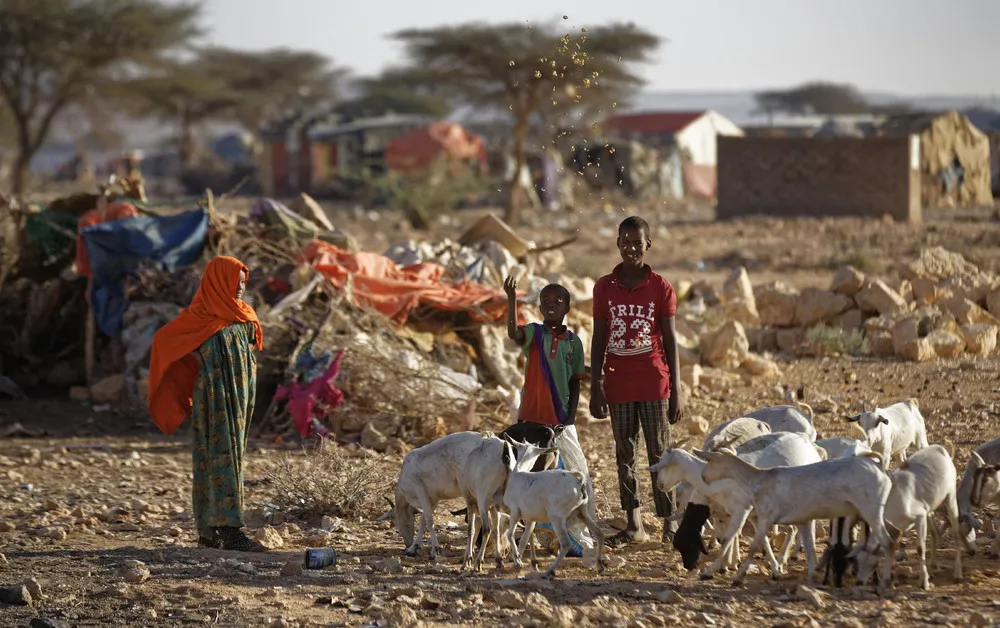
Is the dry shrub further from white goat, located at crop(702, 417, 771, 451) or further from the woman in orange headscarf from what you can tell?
white goat, located at crop(702, 417, 771, 451)

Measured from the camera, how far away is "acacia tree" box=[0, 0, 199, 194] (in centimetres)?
2833

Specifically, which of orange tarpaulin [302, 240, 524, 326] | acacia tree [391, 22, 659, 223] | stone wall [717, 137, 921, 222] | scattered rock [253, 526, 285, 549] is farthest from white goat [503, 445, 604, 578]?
acacia tree [391, 22, 659, 223]

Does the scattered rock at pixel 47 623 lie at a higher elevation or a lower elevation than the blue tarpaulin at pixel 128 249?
lower

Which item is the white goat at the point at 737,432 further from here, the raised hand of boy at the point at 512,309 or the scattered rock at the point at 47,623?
the scattered rock at the point at 47,623

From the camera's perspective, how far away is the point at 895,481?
180 inches

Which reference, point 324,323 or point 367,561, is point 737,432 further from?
point 324,323

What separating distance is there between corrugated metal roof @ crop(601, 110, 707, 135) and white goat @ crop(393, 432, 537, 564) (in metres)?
32.8

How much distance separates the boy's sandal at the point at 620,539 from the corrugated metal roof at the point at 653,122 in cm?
3256

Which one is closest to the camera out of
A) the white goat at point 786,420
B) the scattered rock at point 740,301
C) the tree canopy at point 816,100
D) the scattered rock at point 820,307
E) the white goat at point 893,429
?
the white goat at point 893,429

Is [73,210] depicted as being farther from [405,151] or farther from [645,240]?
[405,151]

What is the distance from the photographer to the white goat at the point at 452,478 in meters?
4.99

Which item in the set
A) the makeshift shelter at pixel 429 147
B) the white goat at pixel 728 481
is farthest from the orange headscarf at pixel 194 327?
the makeshift shelter at pixel 429 147

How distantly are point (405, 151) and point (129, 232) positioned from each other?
2261 centimetres

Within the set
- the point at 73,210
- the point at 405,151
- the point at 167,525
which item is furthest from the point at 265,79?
the point at 167,525
